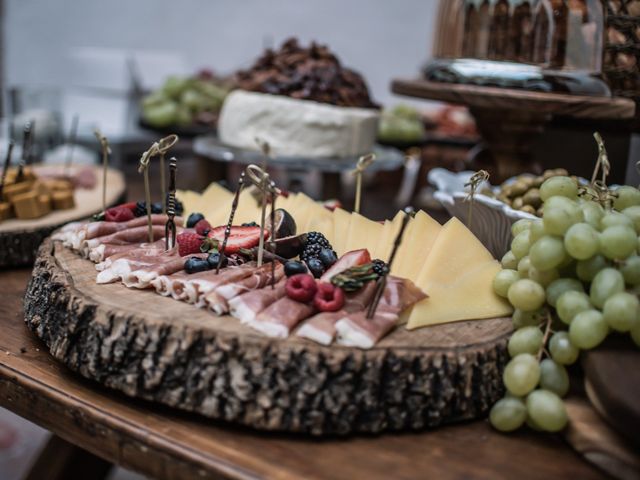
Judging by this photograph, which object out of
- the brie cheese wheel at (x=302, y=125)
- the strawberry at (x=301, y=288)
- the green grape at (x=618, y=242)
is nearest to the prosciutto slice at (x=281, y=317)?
the strawberry at (x=301, y=288)

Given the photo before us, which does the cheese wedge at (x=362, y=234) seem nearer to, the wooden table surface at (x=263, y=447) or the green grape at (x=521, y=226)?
the green grape at (x=521, y=226)

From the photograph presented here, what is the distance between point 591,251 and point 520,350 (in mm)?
135

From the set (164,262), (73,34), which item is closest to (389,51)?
(73,34)

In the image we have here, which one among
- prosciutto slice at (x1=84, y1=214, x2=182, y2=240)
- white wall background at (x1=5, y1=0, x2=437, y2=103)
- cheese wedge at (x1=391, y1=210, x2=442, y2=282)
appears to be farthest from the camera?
white wall background at (x1=5, y1=0, x2=437, y2=103)

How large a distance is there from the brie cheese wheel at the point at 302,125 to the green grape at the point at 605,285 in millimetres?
1105

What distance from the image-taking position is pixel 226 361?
76 centimetres

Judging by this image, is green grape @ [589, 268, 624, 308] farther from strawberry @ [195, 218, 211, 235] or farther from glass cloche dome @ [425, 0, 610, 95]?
glass cloche dome @ [425, 0, 610, 95]

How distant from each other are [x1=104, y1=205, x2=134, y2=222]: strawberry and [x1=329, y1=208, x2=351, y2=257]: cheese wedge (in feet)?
1.09

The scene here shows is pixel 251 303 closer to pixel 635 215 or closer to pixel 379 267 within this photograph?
pixel 379 267

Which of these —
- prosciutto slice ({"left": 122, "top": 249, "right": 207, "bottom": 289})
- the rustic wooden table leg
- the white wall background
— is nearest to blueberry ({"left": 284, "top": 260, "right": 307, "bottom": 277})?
prosciutto slice ({"left": 122, "top": 249, "right": 207, "bottom": 289})

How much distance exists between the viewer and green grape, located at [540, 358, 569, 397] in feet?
2.62

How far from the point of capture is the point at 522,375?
77 cm

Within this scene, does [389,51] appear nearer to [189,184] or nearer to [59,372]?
→ [189,184]

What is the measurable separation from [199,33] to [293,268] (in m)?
3.66
